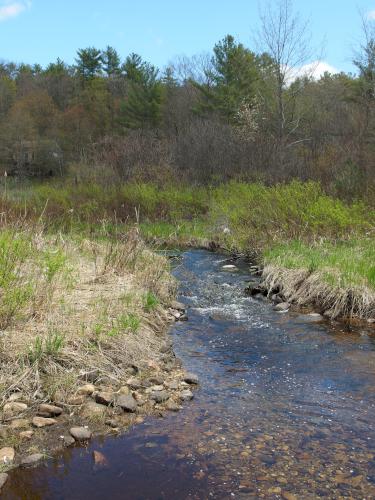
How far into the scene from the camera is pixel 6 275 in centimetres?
513

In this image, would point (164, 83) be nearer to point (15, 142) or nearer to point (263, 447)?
point (15, 142)

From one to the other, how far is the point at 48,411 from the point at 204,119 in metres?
30.1

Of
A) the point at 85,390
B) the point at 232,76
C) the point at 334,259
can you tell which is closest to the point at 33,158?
the point at 232,76

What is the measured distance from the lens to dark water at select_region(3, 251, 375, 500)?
347cm

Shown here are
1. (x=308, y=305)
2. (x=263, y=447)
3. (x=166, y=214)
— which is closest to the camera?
(x=263, y=447)

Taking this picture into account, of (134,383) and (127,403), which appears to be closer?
(127,403)

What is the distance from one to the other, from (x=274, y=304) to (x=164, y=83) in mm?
40353

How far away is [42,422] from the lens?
4.14 m

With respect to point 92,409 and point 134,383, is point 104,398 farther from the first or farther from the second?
point 134,383

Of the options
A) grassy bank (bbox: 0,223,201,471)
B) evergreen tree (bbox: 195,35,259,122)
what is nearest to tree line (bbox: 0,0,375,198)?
evergreen tree (bbox: 195,35,259,122)

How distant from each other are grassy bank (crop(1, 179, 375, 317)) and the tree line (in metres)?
1.91

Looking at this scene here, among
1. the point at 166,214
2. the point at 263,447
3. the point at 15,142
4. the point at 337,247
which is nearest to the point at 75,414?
the point at 263,447

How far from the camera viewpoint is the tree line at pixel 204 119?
17891mm

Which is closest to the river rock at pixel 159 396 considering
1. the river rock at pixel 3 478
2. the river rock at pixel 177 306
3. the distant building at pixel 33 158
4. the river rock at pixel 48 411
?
the river rock at pixel 48 411
